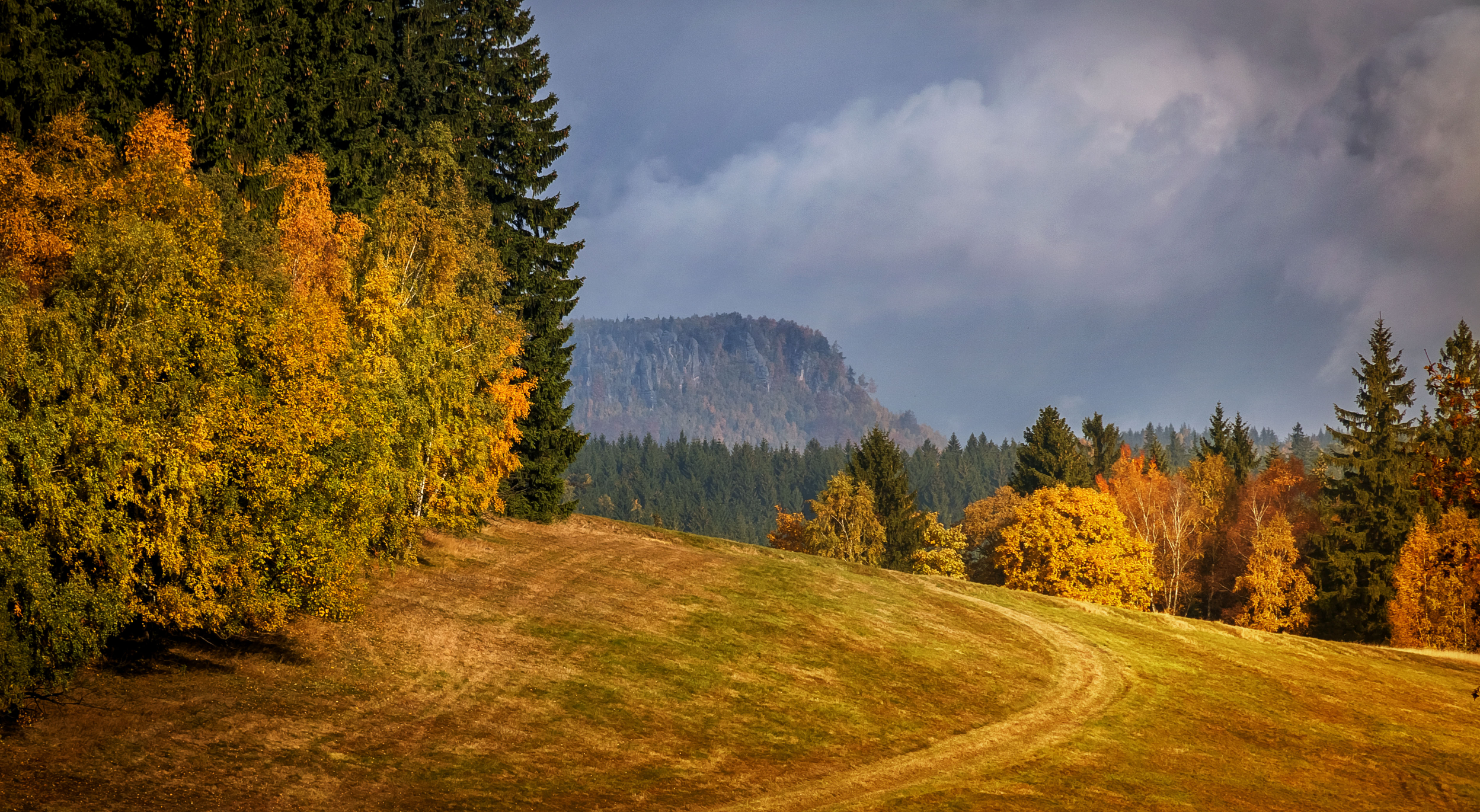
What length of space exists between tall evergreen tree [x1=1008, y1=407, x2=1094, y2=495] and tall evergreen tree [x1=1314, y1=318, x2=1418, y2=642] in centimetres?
2861

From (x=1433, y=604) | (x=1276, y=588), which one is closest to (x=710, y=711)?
(x=1276, y=588)

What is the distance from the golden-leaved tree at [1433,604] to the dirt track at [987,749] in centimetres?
3688

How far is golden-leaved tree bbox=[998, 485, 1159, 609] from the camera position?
237 ft

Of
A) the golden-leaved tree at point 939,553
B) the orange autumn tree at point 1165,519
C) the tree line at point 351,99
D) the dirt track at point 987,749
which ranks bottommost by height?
the dirt track at point 987,749

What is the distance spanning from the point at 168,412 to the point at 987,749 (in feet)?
87.7

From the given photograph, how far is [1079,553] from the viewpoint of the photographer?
7244 centimetres

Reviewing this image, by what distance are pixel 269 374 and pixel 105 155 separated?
29.3ft

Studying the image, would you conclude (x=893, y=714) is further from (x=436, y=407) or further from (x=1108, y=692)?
(x=436, y=407)

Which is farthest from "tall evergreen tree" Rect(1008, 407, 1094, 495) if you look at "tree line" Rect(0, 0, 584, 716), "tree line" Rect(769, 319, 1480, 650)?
"tree line" Rect(0, 0, 584, 716)

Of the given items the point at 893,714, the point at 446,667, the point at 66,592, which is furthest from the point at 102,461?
the point at 893,714

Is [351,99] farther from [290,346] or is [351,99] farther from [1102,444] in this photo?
[1102,444]

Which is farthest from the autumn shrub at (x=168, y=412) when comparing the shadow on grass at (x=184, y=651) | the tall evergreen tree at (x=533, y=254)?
the tall evergreen tree at (x=533, y=254)

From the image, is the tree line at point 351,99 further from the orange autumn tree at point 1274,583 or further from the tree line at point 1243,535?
the orange autumn tree at point 1274,583

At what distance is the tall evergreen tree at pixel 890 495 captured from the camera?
98.2 m
